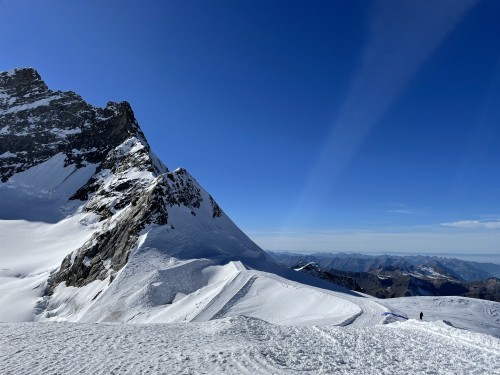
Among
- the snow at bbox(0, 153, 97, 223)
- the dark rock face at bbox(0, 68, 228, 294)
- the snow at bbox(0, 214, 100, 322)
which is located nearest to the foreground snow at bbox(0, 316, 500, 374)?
the dark rock face at bbox(0, 68, 228, 294)

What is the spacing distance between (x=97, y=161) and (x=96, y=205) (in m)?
28.5

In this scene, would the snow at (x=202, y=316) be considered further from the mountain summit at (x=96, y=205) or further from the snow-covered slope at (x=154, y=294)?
the mountain summit at (x=96, y=205)

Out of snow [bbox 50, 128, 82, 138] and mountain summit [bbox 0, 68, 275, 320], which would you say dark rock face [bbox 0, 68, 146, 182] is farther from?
mountain summit [bbox 0, 68, 275, 320]

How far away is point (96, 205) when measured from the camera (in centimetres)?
8144

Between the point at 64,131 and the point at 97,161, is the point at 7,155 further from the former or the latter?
the point at 97,161

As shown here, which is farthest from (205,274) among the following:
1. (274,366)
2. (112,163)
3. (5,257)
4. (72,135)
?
(72,135)

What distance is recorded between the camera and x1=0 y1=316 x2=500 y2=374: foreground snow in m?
13.8

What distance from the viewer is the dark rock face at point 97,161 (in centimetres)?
5325

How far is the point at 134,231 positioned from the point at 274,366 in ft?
137

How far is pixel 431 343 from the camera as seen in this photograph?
19.1 meters

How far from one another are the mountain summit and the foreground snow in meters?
21.3

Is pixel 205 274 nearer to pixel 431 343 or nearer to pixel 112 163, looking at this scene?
pixel 431 343

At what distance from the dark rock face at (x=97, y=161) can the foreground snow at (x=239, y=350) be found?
3003 centimetres

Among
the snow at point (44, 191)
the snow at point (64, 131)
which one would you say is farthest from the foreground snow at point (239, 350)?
the snow at point (64, 131)
